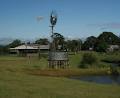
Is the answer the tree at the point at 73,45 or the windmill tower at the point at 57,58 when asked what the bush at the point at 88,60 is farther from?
the tree at the point at 73,45

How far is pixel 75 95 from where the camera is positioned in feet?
68.5

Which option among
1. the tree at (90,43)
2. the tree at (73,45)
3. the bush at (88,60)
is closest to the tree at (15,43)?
the tree at (73,45)

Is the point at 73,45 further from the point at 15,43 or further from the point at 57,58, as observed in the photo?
the point at 57,58

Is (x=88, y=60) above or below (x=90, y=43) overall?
below

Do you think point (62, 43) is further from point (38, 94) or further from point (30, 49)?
point (38, 94)

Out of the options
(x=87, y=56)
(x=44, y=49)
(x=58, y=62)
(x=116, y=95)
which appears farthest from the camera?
(x=44, y=49)

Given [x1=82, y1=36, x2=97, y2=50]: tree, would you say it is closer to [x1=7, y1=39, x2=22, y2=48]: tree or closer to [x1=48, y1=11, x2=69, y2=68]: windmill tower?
[x1=7, y1=39, x2=22, y2=48]: tree

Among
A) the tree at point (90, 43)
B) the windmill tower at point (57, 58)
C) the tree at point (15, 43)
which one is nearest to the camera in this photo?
the windmill tower at point (57, 58)

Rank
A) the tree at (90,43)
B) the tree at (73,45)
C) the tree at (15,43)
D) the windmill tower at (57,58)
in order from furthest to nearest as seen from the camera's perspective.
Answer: the tree at (90,43), the tree at (15,43), the tree at (73,45), the windmill tower at (57,58)

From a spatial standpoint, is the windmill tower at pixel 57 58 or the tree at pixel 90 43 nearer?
the windmill tower at pixel 57 58

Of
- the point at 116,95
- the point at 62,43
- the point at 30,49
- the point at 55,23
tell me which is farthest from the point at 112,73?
the point at 62,43

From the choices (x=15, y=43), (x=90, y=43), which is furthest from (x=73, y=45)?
(x=15, y=43)

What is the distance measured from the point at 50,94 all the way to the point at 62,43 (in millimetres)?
144485

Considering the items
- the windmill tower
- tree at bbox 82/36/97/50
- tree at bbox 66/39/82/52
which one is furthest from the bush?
tree at bbox 82/36/97/50
